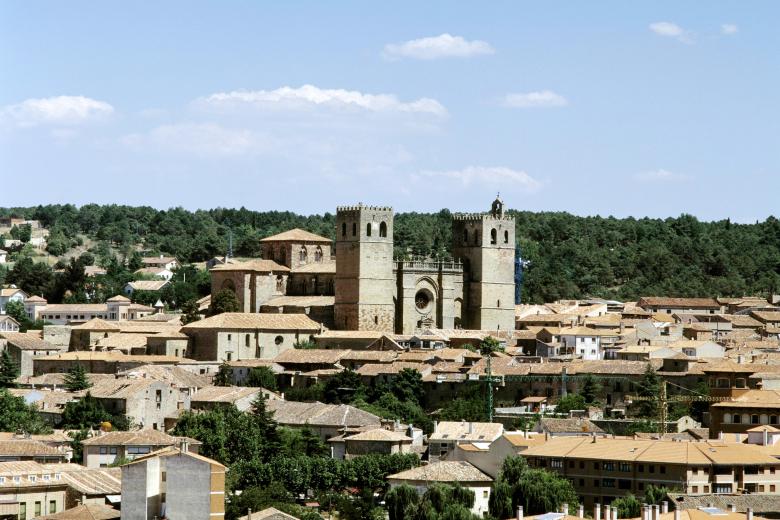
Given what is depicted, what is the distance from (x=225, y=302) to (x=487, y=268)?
471 inches

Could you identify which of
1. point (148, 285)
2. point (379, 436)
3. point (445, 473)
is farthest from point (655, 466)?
point (148, 285)

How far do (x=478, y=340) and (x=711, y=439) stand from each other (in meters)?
24.8

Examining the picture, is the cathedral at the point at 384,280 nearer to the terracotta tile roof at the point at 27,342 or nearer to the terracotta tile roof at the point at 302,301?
the terracotta tile roof at the point at 302,301

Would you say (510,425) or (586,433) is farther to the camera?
(510,425)

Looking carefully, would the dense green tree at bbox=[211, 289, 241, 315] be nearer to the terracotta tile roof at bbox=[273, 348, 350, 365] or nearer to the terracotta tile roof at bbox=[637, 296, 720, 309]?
the terracotta tile roof at bbox=[273, 348, 350, 365]

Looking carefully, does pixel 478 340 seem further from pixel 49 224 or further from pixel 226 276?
pixel 49 224

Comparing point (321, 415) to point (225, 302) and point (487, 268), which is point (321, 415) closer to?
point (225, 302)

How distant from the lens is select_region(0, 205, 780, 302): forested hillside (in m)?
136

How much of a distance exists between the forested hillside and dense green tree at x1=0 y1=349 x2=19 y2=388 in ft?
160

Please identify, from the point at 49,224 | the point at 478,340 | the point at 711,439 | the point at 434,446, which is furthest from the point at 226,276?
the point at 49,224

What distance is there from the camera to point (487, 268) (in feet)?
286

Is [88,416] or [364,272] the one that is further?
[364,272]

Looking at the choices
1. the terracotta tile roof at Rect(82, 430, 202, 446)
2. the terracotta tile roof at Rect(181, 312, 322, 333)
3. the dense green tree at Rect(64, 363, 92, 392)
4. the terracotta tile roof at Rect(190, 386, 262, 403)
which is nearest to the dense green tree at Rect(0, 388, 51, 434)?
the dense green tree at Rect(64, 363, 92, 392)

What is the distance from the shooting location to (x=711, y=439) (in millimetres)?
57625
